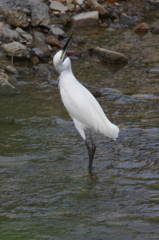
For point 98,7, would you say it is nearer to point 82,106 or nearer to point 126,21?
point 126,21

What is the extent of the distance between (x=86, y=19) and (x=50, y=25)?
52.4 inches

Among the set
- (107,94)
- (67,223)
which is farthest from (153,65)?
(67,223)

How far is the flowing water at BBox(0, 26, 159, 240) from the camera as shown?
14.6 ft

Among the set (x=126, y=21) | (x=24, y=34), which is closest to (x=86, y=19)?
(x=126, y=21)

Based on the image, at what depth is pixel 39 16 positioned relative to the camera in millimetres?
11812

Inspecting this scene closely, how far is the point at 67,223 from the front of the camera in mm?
4488

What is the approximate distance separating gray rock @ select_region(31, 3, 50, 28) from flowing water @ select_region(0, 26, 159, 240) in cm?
246

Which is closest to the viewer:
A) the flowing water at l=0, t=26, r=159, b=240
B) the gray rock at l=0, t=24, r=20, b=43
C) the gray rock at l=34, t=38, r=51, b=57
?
the flowing water at l=0, t=26, r=159, b=240

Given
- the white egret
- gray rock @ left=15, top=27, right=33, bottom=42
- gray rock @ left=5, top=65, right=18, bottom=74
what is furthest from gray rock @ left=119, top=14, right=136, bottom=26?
the white egret

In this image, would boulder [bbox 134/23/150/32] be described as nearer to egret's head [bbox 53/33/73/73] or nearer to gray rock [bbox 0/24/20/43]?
gray rock [bbox 0/24/20/43]

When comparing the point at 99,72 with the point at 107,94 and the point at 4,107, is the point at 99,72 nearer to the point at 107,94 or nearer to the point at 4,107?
the point at 107,94

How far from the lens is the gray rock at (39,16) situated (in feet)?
38.6

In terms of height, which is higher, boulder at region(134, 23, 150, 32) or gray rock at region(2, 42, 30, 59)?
gray rock at region(2, 42, 30, 59)

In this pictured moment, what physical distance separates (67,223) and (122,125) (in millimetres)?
2876
